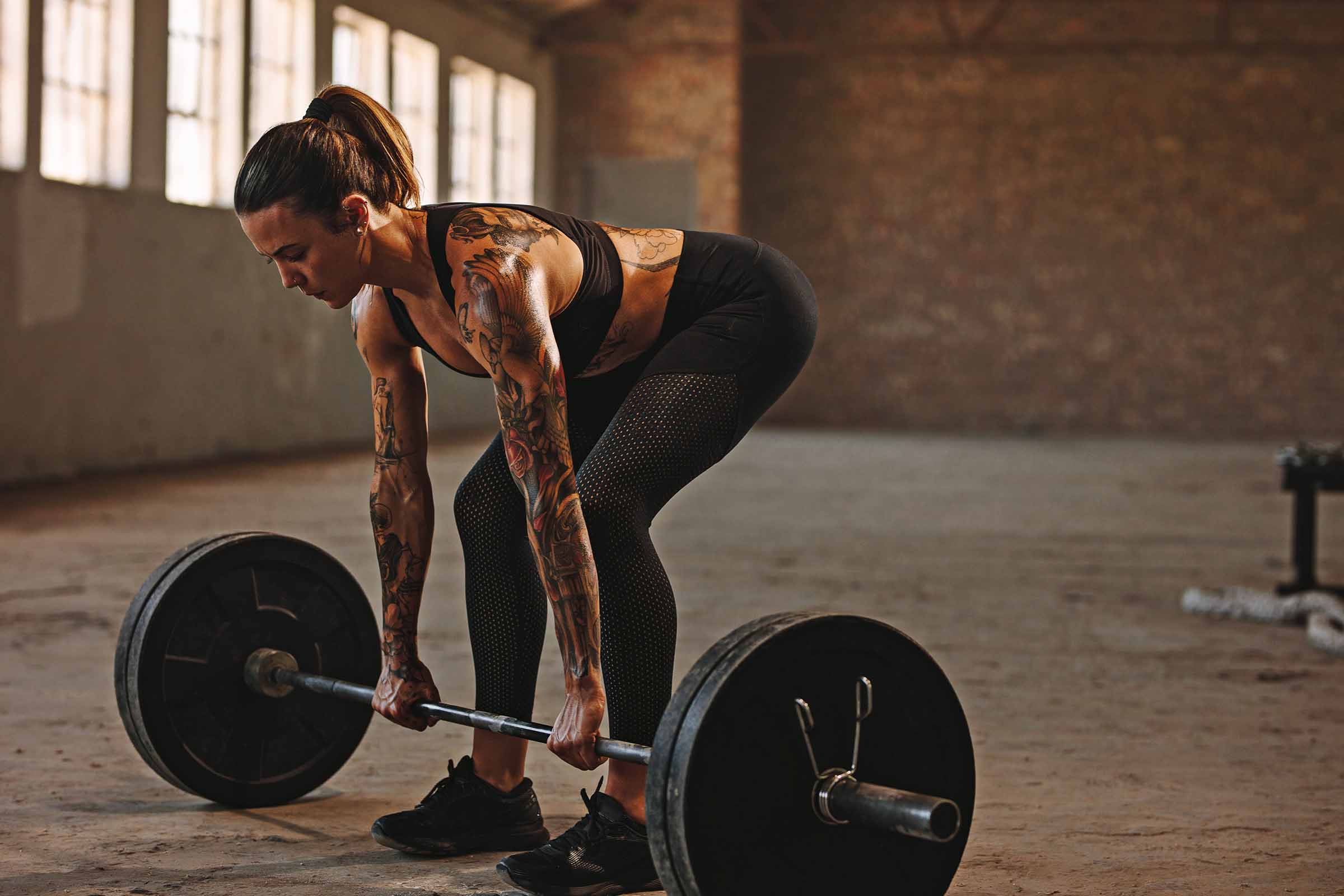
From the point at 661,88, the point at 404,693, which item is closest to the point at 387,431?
the point at 404,693

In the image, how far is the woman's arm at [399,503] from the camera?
209 cm

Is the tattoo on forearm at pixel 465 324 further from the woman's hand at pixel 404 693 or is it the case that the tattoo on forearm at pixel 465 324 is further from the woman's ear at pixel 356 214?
the woman's hand at pixel 404 693

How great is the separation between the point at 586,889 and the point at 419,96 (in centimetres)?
954

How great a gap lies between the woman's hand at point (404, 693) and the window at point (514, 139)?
1024 centimetres

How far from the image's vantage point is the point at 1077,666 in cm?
353

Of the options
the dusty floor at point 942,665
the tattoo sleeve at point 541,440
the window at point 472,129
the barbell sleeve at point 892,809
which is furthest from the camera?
the window at point 472,129

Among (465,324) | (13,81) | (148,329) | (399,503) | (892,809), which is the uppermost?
(13,81)

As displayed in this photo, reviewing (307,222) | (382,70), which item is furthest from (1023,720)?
(382,70)

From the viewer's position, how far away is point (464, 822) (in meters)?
2.12

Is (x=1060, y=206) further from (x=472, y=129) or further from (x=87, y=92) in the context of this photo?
(x=87, y=92)

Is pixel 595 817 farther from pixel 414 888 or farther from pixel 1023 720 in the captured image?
pixel 1023 720

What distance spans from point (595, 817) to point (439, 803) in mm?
292

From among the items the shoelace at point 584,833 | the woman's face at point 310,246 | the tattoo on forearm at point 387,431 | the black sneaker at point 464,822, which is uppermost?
the woman's face at point 310,246

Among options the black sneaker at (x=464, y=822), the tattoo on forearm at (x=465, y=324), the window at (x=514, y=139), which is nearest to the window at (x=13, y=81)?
the window at (x=514, y=139)
